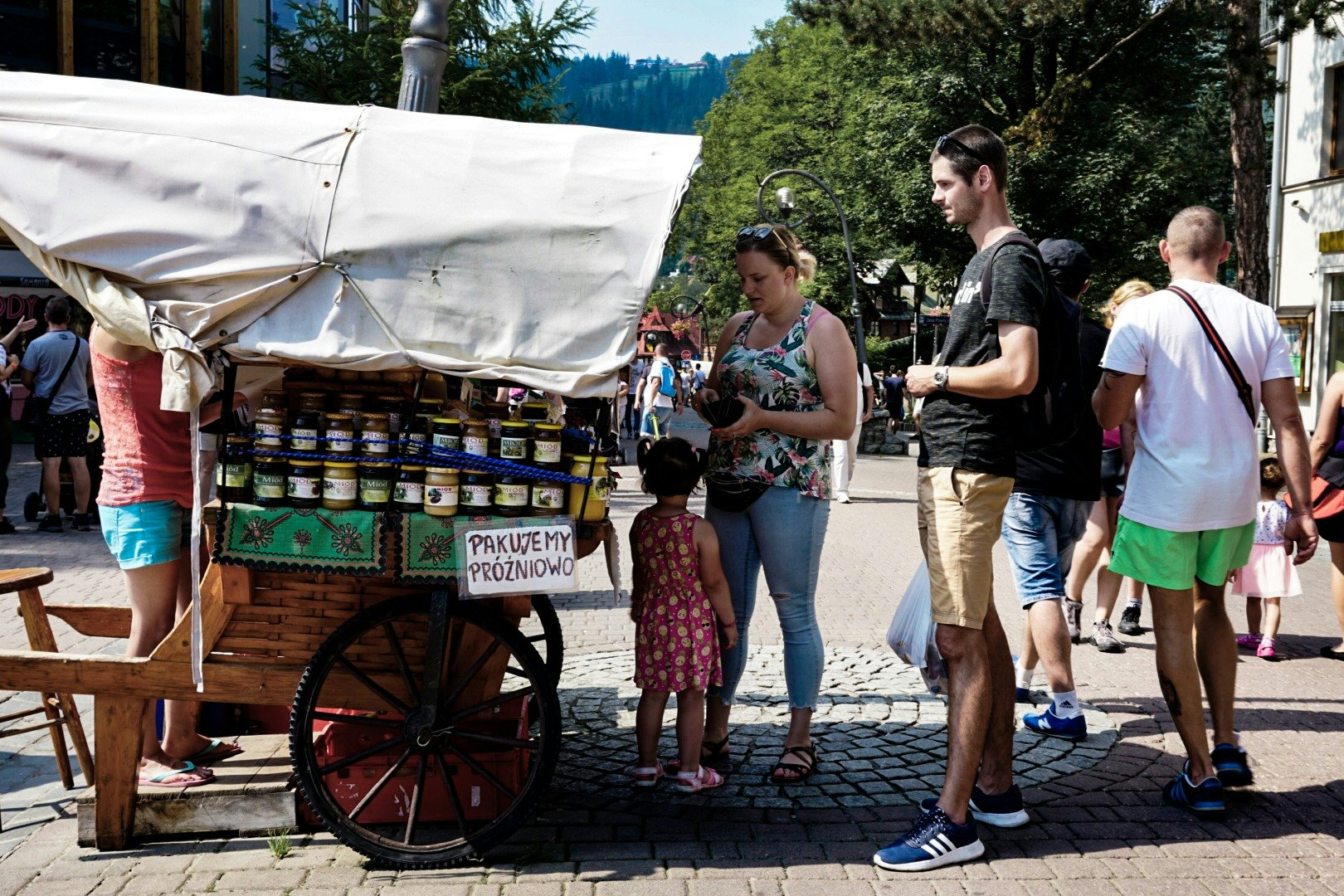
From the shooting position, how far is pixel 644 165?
160 inches

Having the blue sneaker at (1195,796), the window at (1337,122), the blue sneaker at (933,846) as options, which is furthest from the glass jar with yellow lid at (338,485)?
the window at (1337,122)

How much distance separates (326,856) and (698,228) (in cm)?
4948

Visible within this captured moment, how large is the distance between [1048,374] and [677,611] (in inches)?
62.9

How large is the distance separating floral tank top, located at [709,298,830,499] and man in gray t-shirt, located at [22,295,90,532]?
855cm

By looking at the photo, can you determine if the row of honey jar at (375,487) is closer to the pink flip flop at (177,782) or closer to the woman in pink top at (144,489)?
the woman in pink top at (144,489)

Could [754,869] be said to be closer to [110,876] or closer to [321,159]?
[110,876]

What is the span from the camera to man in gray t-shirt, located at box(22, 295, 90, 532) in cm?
1106

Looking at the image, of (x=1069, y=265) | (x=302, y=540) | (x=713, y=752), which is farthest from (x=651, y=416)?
(x=302, y=540)

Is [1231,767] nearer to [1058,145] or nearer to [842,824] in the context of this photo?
[842,824]

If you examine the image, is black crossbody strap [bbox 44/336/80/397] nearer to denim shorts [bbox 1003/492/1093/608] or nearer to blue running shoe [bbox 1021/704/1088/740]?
denim shorts [bbox 1003/492/1093/608]

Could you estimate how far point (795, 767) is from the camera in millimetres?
4707

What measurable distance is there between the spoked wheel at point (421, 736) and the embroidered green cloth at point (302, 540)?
0.19m

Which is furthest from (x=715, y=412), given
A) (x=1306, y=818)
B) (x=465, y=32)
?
(x=465, y=32)

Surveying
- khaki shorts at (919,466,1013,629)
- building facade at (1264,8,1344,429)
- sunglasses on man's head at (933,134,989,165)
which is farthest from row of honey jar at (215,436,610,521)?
building facade at (1264,8,1344,429)
